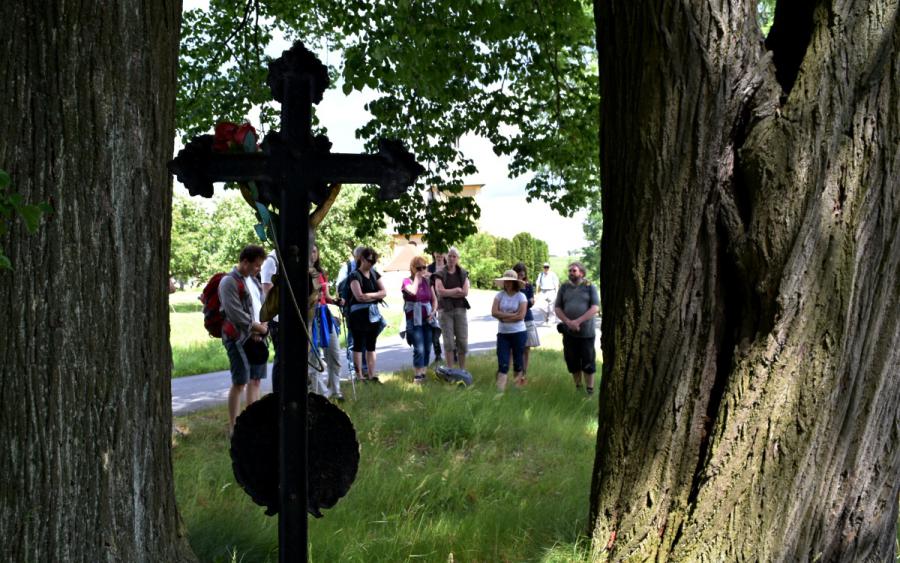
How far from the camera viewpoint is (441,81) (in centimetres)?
853

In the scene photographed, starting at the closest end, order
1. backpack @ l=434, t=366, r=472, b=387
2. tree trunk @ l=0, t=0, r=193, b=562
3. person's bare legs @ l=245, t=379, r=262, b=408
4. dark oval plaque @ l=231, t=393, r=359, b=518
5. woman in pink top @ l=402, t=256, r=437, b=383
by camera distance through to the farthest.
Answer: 1. dark oval plaque @ l=231, t=393, r=359, b=518
2. tree trunk @ l=0, t=0, r=193, b=562
3. person's bare legs @ l=245, t=379, r=262, b=408
4. backpack @ l=434, t=366, r=472, b=387
5. woman in pink top @ l=402, t=256, r=437, b=383

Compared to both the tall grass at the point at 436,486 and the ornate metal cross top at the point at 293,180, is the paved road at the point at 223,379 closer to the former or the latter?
the tall grass at the point at 436,486

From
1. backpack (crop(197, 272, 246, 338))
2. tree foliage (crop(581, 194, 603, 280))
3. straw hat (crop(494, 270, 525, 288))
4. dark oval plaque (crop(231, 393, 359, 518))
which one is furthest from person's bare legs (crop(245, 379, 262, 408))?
tree foliage (crop(581, 194, 603, 280))

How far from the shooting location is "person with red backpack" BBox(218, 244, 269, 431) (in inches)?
295

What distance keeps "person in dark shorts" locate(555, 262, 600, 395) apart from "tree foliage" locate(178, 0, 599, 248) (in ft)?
3.83

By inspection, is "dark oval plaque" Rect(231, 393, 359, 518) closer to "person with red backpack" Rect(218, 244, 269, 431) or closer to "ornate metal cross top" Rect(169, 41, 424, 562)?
"ornate metal cross top" Rect(169, 41, 424, 562)

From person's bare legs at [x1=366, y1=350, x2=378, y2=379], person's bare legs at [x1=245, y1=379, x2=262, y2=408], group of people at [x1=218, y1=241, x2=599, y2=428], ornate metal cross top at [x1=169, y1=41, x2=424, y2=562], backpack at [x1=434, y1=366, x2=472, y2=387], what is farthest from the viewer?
person's bare legs at [x1=366, y1=350, x2=378, y2=379]

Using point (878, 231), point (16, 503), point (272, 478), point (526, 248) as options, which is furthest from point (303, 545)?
point (526, 248)

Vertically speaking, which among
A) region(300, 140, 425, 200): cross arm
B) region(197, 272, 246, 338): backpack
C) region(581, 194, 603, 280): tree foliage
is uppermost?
region(581, 194, 603, 280): tree foliage

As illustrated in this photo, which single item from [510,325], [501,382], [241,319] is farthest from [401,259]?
[241,319]

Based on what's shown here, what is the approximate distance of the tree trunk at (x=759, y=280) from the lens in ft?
11.1

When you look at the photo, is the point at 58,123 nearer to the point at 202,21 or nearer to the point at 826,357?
the point at 826,357

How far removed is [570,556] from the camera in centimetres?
396

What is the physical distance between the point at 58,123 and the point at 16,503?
5.03ft
